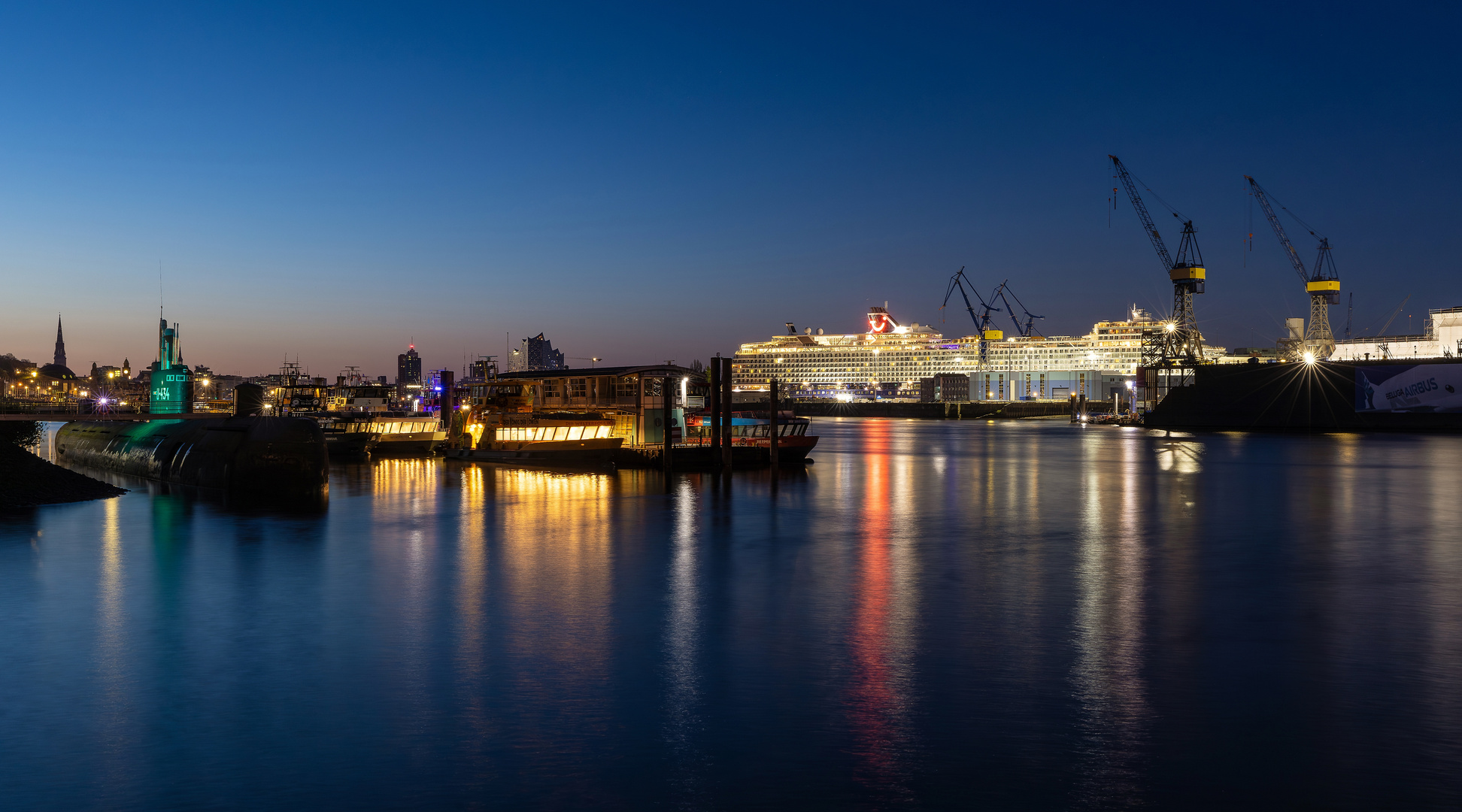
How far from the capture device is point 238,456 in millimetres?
33812

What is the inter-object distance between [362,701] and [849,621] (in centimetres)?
715

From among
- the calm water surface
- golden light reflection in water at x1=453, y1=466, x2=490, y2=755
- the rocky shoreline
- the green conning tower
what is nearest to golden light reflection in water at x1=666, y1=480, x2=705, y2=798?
the calm water surface

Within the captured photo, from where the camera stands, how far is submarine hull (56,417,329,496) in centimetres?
3369

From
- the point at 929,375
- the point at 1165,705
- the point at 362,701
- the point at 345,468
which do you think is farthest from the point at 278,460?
the point at 929,375

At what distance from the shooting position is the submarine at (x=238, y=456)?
33688 mm

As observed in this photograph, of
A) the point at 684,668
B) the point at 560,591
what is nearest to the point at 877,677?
the point at 684,668

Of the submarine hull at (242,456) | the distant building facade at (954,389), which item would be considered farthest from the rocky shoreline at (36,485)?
the distant building facade at (954,389)

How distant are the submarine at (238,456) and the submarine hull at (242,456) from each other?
0.03 metres

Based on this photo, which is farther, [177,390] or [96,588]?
[177,390]

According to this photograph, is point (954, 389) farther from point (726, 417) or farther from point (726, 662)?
point (726, 662)

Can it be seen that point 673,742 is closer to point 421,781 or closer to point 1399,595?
point 421,781

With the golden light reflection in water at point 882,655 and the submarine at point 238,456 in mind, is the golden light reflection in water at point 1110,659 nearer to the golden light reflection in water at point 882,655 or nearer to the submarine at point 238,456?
the golden light reflection in water at point 882,655

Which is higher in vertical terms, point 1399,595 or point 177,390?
point 177,390

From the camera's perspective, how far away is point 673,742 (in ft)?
30.6
